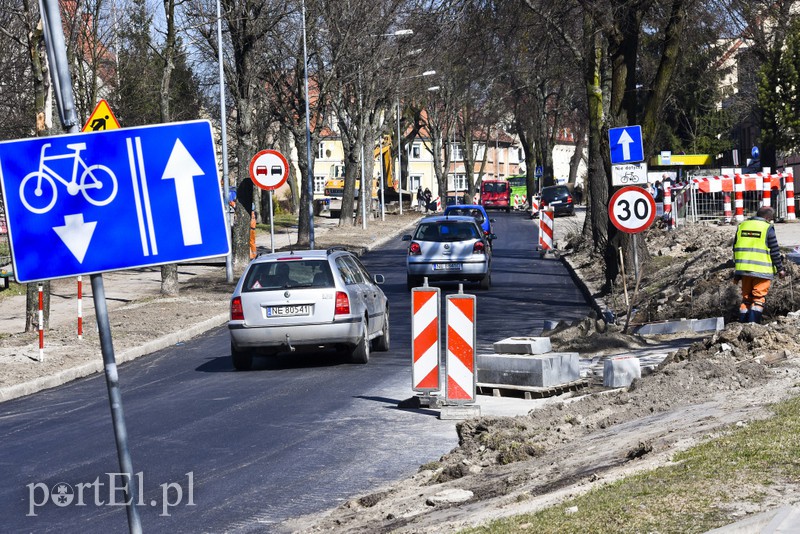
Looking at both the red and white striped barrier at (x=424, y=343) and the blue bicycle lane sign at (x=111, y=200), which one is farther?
the red and white striped barrier at (x=424, y=343)

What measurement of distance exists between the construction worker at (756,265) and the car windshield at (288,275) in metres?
5.52

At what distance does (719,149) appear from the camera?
241 ft

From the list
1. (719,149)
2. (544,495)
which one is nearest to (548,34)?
(544,495)

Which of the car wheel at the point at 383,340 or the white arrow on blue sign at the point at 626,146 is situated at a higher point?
the white arrow on blue sign at the point at 626,146

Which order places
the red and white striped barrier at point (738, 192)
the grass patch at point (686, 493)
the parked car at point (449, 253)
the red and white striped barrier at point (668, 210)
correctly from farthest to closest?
the red and white striped barrier at point (668, 210)
the red and white striped barrier at point (738, 192)
the parked car at point (449, 253)
the grass patch at point (686, 493)

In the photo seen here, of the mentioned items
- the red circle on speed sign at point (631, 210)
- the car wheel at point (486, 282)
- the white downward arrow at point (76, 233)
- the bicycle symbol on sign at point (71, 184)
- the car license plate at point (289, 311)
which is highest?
the bicycle symbol on sign at point (71, 184)

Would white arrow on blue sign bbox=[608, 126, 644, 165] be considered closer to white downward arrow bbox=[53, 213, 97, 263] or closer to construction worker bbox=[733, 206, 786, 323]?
construction worker bbox=[733, 206, 786, 323]

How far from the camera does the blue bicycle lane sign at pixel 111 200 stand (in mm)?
4801

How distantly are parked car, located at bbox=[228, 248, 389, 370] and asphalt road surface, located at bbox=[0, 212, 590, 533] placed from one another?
0.39 metres

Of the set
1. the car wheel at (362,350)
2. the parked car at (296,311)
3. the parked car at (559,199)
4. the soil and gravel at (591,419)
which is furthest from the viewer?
the parked car at (559,199)

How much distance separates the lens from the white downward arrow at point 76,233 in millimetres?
4805

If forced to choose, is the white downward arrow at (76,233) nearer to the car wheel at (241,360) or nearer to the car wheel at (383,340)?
the car wheel at (241,360)

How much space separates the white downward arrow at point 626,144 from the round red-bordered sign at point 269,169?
27.1 ft

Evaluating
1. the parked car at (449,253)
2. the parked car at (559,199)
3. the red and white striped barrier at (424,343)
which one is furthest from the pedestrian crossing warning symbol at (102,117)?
the parked car at (559,199)
